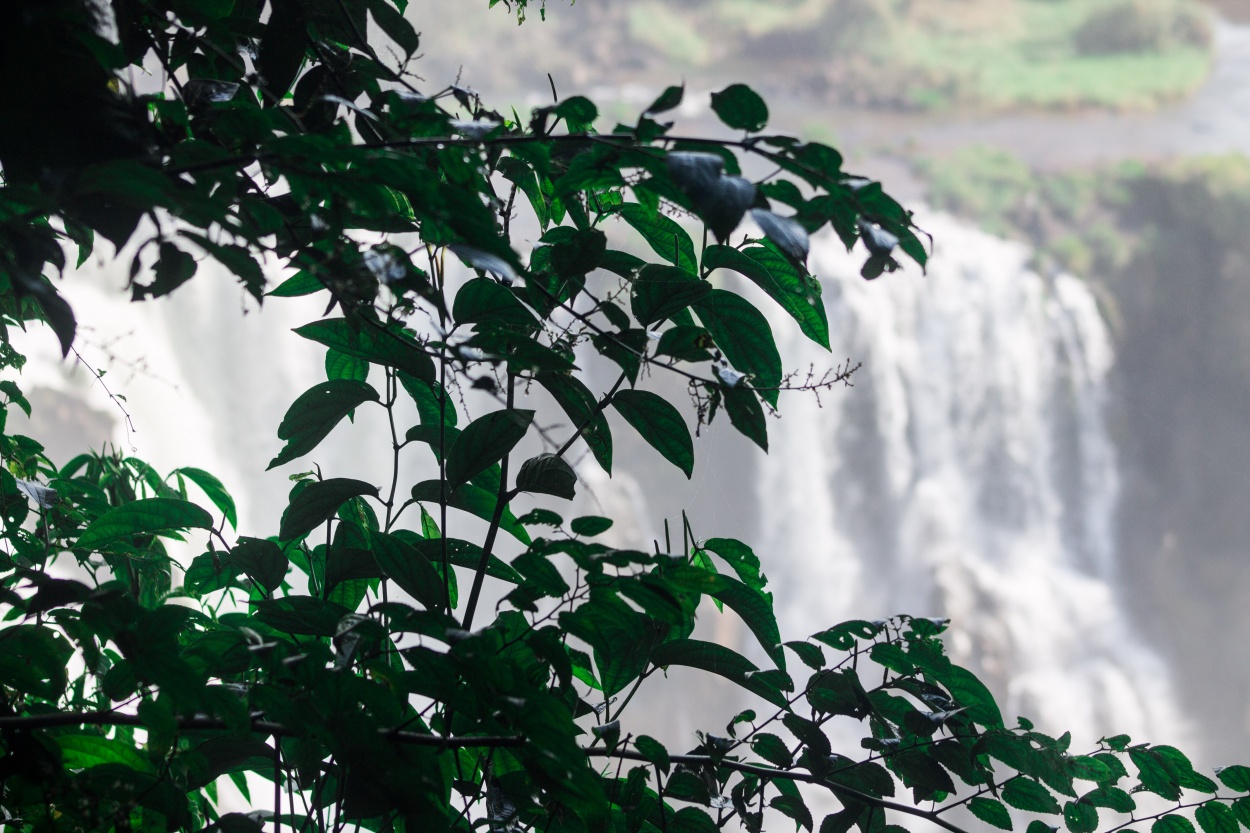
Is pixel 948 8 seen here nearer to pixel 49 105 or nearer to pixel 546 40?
pixel 546 40

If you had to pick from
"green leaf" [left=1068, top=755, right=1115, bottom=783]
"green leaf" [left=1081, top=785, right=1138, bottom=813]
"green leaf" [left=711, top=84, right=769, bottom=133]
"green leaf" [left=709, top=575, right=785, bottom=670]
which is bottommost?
"green leaf" [left=1081, top=785, right=1138, bottom=813]

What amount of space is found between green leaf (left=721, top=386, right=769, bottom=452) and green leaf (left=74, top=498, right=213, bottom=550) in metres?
0.22

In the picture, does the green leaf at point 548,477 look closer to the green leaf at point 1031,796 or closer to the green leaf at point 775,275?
the green leaf at point 775,275

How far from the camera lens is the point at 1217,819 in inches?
14.6

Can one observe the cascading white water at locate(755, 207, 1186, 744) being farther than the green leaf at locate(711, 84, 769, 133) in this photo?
Yes

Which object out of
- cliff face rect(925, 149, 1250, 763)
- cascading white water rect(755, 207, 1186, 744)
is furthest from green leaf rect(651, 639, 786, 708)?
cliff face rect(925, 149, 1250, 763)

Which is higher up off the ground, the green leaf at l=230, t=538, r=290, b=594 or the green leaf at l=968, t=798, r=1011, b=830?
the green leaf at l=230, t=538, r=290, b=594

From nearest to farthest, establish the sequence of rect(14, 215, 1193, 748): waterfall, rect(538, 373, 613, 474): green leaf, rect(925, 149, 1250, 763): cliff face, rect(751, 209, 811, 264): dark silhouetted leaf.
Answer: rect(751, 209, 811, 264): dark silhouetted leaf → rect(538, 373, 613, 474): green leaf → rect(14, 215, 1193, 748): waterfall → rect(925, 149, 1250, 763): cliff face

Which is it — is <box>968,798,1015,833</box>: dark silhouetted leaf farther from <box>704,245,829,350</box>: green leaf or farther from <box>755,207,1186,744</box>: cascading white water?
<box>755,207,1186,744</box>: cascading white water

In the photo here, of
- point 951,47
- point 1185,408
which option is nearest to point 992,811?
point 1185,408

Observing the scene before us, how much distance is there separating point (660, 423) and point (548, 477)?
0.14 feet

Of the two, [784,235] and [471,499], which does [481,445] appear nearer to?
[471,499]

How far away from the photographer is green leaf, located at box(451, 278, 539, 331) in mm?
310

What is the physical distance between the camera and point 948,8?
632 centimetres
